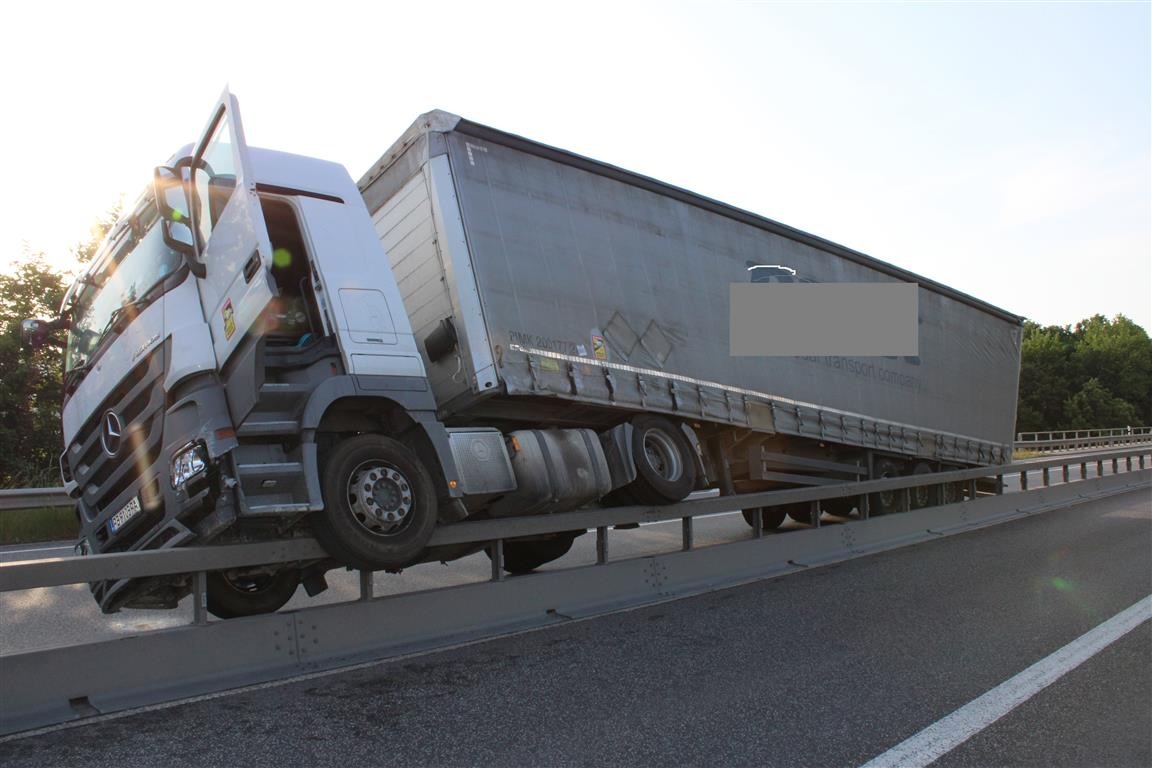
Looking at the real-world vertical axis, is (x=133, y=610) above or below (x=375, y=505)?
below

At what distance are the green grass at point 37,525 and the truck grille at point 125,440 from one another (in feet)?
23.9

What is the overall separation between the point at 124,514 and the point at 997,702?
522 cm

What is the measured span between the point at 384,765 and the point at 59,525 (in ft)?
35.3

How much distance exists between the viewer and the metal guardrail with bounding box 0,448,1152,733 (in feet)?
13.4

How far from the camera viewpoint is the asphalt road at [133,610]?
6.45m

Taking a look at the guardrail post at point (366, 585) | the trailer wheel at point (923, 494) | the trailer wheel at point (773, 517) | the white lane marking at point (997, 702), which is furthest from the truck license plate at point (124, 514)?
the trailer wheel at point (923, 494)

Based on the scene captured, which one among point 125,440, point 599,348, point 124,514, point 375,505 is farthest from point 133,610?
point 599,348

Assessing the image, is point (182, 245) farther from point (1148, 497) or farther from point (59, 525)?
point (1148, 497)

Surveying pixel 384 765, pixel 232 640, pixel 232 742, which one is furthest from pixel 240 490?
pixel 384 765

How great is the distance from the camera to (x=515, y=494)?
672 centimetres

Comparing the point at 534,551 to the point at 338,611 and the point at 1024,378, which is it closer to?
the point at 338,611

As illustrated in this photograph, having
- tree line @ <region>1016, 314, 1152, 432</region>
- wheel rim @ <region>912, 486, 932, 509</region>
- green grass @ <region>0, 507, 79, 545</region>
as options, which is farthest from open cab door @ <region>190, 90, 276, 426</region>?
tree line @ <region>1016, 314, 1152, 432</region>

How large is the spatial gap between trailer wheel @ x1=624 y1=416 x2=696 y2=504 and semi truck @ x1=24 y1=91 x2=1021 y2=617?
0.03 m

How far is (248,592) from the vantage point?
18.9 ft
